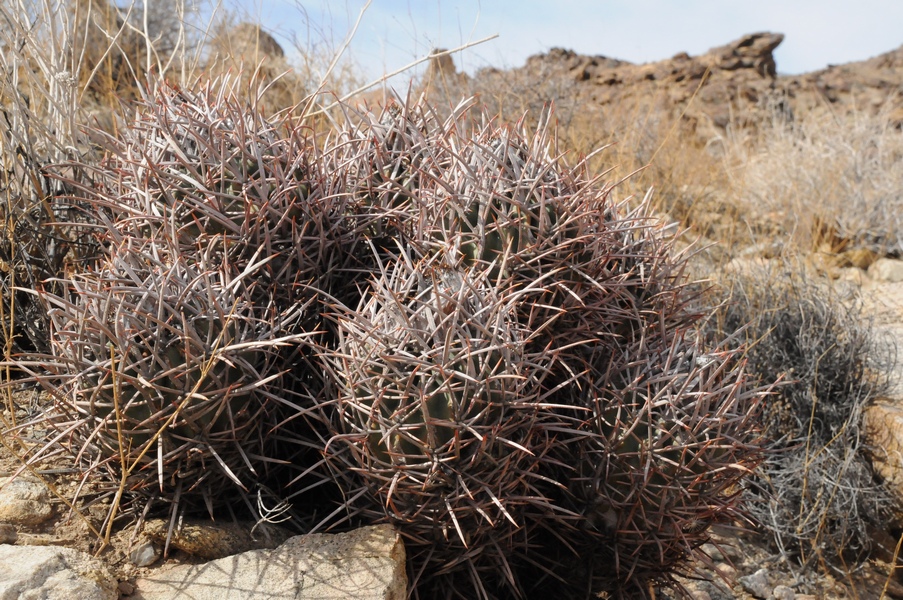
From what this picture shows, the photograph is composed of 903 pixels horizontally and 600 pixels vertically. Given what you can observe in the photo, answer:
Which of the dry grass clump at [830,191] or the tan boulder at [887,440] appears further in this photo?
the dry grass clump at [830,191]

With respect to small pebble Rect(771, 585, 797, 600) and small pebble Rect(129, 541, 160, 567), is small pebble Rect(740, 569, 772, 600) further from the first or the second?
small pebble Rect(129, 541, 160, 567)

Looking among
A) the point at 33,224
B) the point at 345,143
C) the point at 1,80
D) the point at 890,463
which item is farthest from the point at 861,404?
the point at 1,80

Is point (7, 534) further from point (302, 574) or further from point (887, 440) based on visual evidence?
point (887, 440)

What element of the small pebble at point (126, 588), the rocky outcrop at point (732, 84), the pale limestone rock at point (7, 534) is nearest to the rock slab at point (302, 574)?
the small pebble at point (126, 588)

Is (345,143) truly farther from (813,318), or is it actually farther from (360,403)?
(813,318)

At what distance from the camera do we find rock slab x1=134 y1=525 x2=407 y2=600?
2.00 metres

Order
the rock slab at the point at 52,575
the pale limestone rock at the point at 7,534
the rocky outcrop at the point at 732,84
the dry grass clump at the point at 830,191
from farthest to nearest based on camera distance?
1. the rocky outcrop at the point at 732,84
2. the dry grass clump at the point at 830,191
3. the pale limestone rock at the point at 7,534
4. the rock slab at the point at 52,575

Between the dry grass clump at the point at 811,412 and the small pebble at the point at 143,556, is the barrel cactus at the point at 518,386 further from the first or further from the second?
the dry grass clump at the point at 811,412

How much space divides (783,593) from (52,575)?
3.38m

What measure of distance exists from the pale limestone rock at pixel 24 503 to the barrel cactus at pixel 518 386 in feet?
2.98

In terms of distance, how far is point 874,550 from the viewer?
434 cm

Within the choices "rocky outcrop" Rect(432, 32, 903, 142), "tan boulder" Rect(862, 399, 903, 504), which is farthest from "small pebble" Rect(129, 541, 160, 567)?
"rocky outcrop" Rect(432, 32, 903, 142)

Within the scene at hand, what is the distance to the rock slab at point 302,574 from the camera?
6.57 ft

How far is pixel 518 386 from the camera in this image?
6.50 ft
